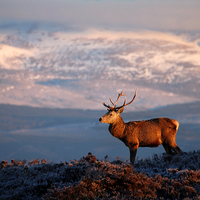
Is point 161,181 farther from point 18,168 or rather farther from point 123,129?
point 18,168

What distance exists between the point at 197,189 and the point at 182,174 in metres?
1.12

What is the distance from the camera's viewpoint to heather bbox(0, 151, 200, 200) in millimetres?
10031

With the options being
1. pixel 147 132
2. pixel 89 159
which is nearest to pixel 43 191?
pixel 89 159

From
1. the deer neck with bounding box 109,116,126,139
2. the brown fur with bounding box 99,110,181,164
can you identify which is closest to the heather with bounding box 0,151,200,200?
the brown fur with bounding box 99,110,181,164

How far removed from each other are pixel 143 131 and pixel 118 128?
43.0 inches

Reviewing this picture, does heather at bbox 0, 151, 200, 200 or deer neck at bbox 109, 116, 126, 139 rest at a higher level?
deer neck at bbox 109, 116, 126, 139

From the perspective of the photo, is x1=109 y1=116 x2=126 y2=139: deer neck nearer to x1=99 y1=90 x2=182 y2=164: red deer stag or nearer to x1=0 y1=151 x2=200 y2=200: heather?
x1=99 y1=90 x2=182 y2=164: red deer stag

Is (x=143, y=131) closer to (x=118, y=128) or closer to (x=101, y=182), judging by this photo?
(x=118, y=128)

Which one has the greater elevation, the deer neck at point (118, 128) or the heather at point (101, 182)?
the deer neck at point (118, 128)

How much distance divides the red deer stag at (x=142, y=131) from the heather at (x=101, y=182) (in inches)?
55.2

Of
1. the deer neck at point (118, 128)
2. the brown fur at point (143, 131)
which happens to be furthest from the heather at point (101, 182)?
the deer neck at point (118, 128)

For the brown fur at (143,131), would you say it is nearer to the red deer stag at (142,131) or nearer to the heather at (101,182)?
the red deer stag at (142,131)

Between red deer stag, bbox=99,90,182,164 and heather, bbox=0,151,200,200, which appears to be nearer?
heather, bbox=0,151,200,200

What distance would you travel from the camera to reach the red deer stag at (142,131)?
1508 cm
